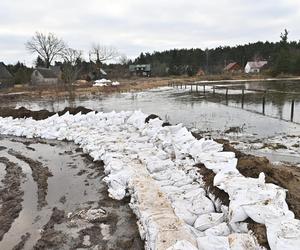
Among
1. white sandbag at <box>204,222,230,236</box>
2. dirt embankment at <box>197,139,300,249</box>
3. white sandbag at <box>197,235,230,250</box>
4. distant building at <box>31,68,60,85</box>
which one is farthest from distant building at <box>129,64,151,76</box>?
white sandbag at <box>197,235,230,250</box>

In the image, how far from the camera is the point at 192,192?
17.4 feet

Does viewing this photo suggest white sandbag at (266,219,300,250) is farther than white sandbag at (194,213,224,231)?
No

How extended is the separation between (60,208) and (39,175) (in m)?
2.08

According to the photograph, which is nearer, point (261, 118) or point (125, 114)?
point (125, 114)

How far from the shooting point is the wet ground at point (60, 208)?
14.8 ft

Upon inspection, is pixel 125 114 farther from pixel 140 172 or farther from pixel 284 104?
pixel 284 104

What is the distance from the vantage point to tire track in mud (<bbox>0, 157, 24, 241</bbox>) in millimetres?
5125

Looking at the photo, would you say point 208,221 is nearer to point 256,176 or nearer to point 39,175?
point 256,176

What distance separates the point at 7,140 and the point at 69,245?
8.62 metres

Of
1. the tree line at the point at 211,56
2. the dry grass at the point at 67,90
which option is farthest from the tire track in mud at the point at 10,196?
the tree line at the point at 211,56

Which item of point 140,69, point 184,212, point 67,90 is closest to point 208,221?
point 184,212

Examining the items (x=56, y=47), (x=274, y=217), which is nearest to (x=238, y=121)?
(x=274, y=217)

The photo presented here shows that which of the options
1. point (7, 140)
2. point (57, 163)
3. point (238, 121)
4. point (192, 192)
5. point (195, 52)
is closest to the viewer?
point (192, 192)

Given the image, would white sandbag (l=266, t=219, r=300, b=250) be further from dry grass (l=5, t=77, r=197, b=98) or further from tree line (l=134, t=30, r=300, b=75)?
tree line (l=134, t=30, r=300, b=75)
